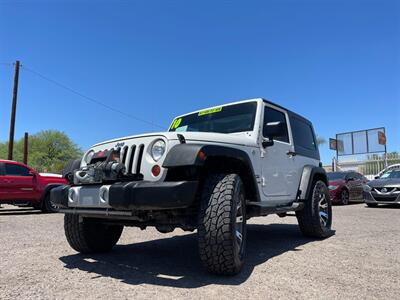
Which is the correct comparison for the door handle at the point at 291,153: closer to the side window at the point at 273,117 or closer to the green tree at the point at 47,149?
the side window at the point at 273,117

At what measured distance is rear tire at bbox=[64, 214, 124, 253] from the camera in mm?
4473

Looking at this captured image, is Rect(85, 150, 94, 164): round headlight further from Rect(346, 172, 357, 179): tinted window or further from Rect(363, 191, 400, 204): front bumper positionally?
Rect(346, 172, 357, 179): tinted window

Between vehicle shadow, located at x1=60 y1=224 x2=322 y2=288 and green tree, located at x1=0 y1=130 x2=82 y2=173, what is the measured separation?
142ft

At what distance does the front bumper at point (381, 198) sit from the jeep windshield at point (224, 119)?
9.77m

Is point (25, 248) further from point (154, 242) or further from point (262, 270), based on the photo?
point (262, 270)

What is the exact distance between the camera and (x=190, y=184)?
3275 millimetres

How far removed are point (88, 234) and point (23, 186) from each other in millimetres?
8105

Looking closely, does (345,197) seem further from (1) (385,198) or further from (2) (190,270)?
(2) (190,270)

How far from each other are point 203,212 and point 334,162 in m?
26.9

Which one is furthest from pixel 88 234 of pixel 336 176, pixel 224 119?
pixel 336 176

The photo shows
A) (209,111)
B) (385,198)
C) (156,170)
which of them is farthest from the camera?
(385,198)

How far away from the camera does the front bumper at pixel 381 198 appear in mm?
12625

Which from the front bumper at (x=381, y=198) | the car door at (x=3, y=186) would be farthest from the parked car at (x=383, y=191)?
the car door at (x=3, y=186)

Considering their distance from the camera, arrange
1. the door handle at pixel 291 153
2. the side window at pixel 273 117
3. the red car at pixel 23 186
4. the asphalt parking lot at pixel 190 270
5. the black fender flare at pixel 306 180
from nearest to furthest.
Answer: the asphalt parking lot at pixel 190 270 < the side window at pixel 273 117 < the door handle at pixel 291 153 < the black fender flare at pixel 306 180 < the red car at pixel 23 186
